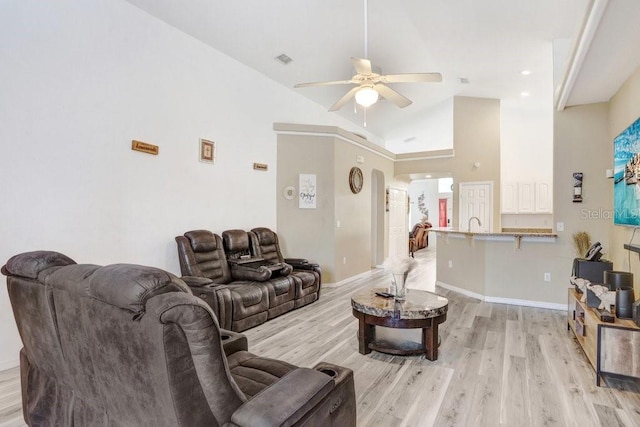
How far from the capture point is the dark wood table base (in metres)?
2.81

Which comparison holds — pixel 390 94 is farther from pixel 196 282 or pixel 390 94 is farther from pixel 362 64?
pixel 196 282

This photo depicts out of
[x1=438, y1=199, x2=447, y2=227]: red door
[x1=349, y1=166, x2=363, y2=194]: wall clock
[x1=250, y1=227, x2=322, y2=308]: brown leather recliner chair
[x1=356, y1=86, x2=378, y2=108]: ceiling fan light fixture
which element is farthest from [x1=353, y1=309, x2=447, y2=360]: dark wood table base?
[x1=438, y1=199, x2=447, y2=227]: red door

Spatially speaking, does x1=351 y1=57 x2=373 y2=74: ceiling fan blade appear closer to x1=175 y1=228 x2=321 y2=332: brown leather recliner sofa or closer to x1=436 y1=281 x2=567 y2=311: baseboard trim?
x1=175 y1=228 x2=321 y2=332: brown leather recliner sofa

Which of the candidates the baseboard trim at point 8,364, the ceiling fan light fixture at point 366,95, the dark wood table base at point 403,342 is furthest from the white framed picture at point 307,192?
the baseboard trim at point 8,364

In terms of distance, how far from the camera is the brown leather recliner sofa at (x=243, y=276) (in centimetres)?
350

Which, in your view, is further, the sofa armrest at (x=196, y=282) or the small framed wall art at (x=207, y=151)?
the small framed wall art at (x=207, y=151)

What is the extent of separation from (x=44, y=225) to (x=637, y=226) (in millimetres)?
4974

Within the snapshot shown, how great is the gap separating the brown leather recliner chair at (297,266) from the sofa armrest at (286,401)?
3164 millimetres

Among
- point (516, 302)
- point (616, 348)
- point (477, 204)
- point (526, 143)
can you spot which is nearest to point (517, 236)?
point (516, 302)

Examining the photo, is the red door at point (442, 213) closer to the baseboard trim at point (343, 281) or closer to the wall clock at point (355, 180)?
the baseboard trim at point (343, 281)

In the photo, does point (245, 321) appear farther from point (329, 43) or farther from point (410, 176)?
point (410, 176)

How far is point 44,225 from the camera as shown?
2.91m

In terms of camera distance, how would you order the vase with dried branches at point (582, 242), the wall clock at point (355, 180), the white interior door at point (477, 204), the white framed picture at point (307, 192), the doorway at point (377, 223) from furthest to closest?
the doorway at point (377, 223) < the white interior door at point (477, 204) < the wall clock at point (355, 180) < the white framed picture at point (307, 192) < the vase with dried branches at point (582, 242)

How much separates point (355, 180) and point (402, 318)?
152 inches
